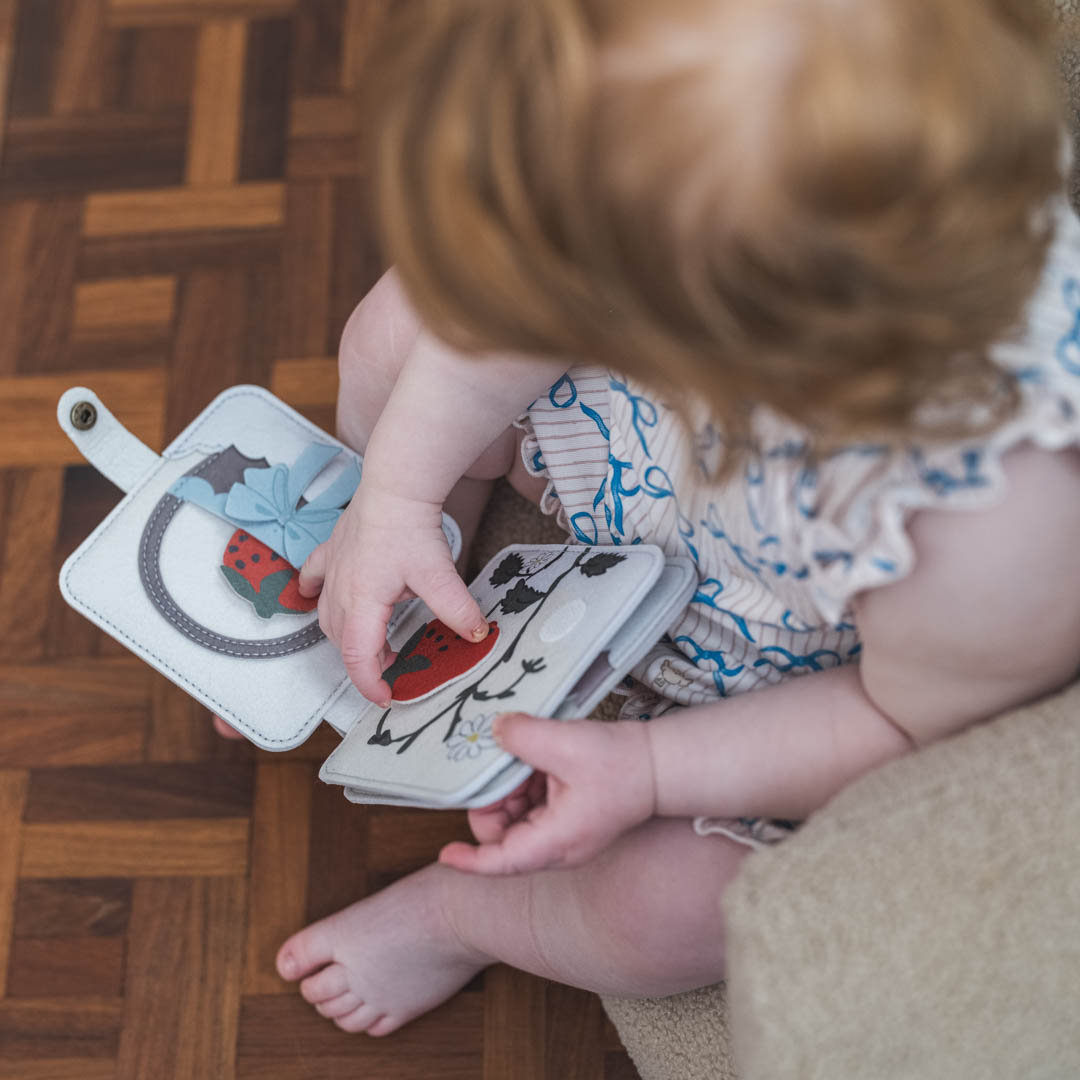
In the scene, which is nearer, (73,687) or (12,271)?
(73,687)

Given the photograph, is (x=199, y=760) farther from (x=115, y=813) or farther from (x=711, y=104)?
(x=711, y=104)

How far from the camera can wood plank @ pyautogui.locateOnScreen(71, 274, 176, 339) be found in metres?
1.11

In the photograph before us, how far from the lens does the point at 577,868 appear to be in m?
0.73

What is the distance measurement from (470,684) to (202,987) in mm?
441

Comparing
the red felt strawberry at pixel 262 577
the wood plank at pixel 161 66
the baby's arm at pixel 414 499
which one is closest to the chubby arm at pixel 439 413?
the baby's arm at pixel 414 499

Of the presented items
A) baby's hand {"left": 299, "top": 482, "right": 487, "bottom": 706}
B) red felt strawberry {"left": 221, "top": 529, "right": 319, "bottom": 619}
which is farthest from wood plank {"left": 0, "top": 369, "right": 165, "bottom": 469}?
baby's hand {"left": 299, "top": 482, "right": 487, "bottom": 706}

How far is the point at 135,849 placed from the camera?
966 mm

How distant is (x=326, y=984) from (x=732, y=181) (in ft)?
2.35

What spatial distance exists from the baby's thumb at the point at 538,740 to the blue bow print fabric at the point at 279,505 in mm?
253

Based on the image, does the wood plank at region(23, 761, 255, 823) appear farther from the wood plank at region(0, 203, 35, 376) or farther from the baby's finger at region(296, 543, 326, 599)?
the wood plank at region(0, 203, 35, 376)

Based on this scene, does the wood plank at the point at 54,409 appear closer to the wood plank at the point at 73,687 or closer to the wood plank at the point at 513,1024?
the wood plank at the point at 73,687

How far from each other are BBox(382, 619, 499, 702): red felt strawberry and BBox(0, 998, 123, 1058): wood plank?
0.43 metres

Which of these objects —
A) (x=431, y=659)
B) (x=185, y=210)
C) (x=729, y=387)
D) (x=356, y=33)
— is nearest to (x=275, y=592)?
(x=431, y=659)

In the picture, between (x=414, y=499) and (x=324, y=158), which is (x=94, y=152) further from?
(x=414, y=499)
